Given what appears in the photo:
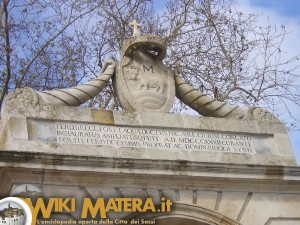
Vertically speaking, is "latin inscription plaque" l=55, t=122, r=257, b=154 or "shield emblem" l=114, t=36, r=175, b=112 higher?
"shield emblem" l=114, t=36, r=175, b=112

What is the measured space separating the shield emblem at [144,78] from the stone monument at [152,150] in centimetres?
2

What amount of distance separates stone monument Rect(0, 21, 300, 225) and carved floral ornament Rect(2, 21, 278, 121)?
2 cm

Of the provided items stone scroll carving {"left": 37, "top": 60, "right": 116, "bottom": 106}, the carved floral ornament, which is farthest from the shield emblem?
stone scroll carving {"left": 37, "top": 60, "right": 116, "bottom": 106}

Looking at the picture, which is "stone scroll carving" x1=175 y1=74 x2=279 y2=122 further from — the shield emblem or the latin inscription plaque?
A: the latin inscription plaque

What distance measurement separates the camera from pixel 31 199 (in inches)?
399

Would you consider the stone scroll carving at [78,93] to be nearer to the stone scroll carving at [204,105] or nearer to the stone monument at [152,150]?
the stone monument at [152,150]

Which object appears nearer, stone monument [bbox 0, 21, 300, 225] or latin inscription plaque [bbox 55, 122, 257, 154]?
stone monument [bbox 0, 21, 300, 225]

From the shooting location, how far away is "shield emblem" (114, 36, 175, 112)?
39.9 ft

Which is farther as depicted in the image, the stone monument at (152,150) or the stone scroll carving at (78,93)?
the stone scroll carving at (78,93)

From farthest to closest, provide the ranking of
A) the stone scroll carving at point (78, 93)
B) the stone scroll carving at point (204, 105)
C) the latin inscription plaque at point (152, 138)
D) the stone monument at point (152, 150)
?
the stone scroll carving at point (204, 105)
the stone scroll carving at point (78, 93)
the latin inscription plaque at point (152, 138)
the stone monument at point (152, 150)

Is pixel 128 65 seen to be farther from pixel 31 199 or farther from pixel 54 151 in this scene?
pixel 31 199

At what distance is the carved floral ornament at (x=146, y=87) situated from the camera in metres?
12.1

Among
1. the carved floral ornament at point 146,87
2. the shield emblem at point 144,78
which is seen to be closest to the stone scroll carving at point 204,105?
the carved floral ornament at point 146,87

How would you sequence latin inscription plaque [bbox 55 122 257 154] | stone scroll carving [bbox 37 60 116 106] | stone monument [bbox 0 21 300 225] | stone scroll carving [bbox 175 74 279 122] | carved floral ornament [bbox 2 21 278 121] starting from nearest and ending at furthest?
1. stone monument [bbox 0 21 300 225]
2. latin inscription plaque [bbox 55 122 257 154]
3. stone scroll carving [bbox 37 60 116 106]
4. carved floral ornament [bbox 2 21 278 121]
5. stone scroll carving [bbox 175 74 279 122]
